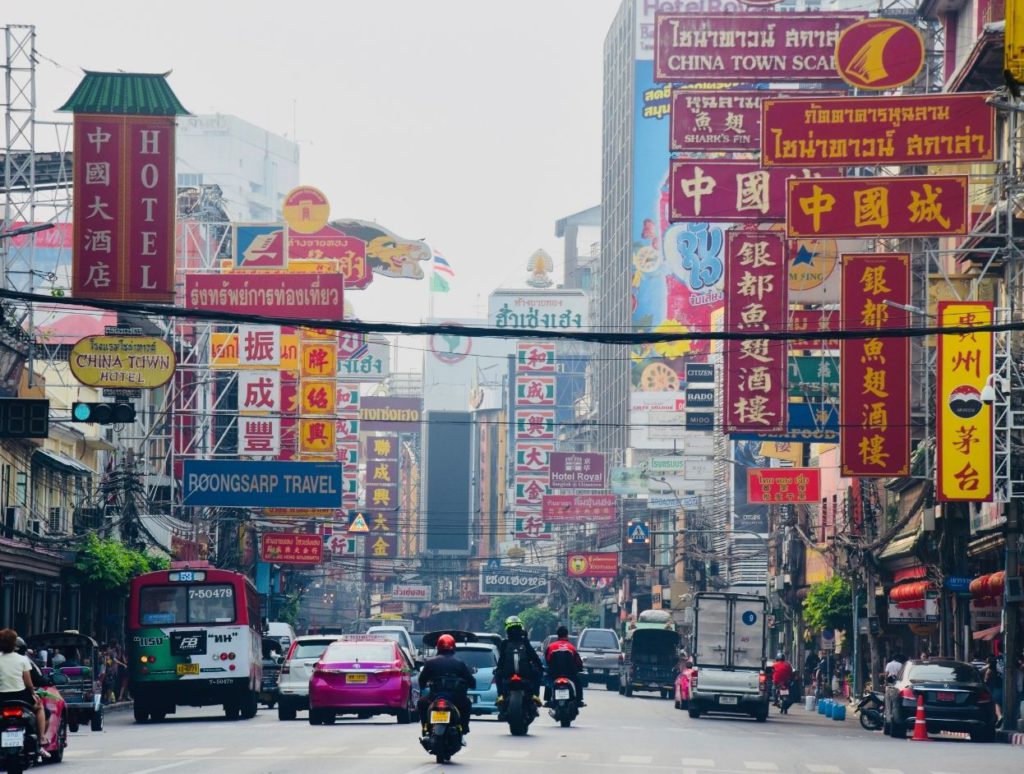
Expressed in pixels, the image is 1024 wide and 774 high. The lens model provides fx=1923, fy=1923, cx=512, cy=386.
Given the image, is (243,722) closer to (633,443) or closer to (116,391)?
(116,391)

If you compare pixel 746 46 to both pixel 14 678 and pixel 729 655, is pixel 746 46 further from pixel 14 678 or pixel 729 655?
pixel 14 678

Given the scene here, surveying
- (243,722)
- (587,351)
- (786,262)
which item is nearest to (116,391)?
(243,722)

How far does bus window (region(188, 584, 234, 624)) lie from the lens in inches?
1463

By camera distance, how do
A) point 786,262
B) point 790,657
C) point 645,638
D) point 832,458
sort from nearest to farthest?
point 786,262
point 645,638
point 832,458
point 790,657

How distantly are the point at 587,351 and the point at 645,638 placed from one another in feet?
428

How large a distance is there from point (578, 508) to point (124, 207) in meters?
67.2

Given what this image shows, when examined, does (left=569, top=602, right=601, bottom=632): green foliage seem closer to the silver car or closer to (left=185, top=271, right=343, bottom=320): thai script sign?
(left=185, top=271, right=343, bottom=320): thai script sign

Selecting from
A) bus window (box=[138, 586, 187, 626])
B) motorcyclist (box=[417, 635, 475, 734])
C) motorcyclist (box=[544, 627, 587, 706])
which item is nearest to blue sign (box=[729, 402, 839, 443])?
motorcyclist (box=[544, 627, 587, 706])

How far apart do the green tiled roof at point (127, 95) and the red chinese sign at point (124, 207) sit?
0.66 ft

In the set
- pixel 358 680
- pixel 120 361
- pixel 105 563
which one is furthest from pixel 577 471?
pixel 358 680

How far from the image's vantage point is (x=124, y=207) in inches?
1471

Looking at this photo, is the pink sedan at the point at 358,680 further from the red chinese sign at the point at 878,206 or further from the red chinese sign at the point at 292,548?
the red chinese sign at the point at 292,548

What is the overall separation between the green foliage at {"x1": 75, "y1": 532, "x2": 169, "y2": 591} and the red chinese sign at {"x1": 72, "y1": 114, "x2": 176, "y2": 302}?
16.0 meters

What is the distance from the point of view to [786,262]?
44281mm
